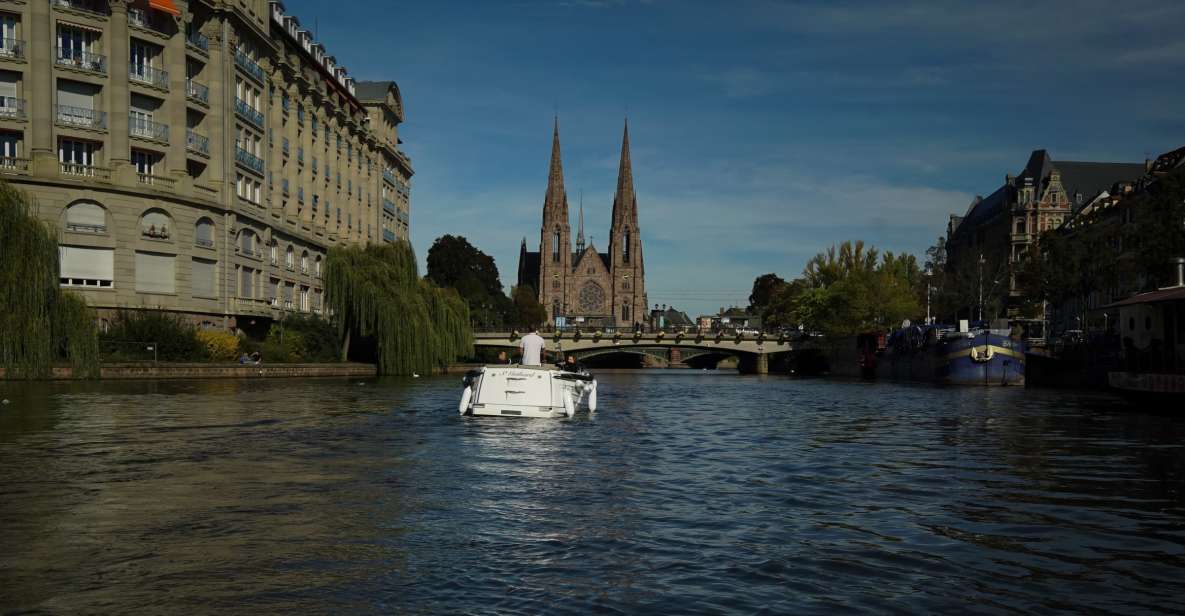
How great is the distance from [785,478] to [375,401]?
22519 millimetres

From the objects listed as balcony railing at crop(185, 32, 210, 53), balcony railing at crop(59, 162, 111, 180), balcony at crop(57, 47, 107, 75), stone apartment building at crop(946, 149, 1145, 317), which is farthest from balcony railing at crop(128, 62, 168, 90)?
stone apartment building at crop(946, 149, 1145, 317)

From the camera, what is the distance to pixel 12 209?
40688mm

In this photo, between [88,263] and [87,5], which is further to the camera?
[87,5]

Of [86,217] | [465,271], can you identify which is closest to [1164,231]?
[86,217]

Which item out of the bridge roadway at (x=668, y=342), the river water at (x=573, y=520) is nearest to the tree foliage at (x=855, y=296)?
the bridge roadway at (x=668, y=342)

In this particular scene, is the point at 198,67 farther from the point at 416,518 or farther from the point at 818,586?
the point at 818,586

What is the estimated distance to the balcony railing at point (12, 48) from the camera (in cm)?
5400

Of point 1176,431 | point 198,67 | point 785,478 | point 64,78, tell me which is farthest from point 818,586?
point 198,67

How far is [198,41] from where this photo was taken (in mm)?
63188

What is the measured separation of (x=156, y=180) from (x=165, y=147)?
7.14 feet

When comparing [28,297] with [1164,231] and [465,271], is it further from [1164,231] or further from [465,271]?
[465,271]

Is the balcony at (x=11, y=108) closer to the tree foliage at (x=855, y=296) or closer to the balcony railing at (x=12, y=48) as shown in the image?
the balcony railing at (x=12, y=48)

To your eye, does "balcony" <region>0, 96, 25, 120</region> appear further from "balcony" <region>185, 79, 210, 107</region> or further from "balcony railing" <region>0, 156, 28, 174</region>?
"balcony" <region>185, 79, 210, 107</region>

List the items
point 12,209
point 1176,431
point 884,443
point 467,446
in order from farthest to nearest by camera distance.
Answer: point 12,209 < point 1176,431 < point 884,443 < point 467,446
